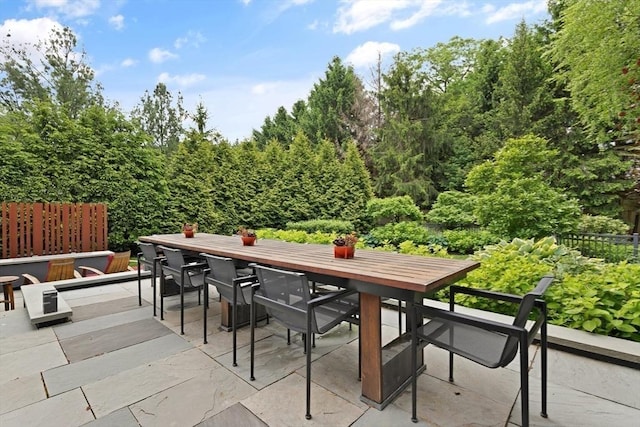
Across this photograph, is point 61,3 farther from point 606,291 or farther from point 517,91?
point 517,91

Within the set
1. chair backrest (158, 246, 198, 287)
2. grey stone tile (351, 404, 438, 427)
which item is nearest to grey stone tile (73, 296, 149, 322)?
chair backrest (158, 246, 198, 287)

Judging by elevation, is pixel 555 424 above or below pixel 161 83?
below

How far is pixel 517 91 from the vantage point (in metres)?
12.3

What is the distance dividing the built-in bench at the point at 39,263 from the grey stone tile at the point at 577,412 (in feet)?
21.5

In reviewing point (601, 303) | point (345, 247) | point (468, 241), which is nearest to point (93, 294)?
point (345, 247)

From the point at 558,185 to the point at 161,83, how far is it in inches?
718

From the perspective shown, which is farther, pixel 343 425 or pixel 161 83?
pixel 161 83

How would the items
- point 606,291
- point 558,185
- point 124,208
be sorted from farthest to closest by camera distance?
point 558,185, point 124,208, point 606,291

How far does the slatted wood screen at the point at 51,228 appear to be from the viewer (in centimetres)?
488

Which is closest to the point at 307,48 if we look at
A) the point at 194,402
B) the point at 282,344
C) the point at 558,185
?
the point at 282,344

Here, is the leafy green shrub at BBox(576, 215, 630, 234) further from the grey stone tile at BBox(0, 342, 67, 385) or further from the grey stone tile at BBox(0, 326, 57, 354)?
the grey stone tile at BBox(0, 326, 57, 354)

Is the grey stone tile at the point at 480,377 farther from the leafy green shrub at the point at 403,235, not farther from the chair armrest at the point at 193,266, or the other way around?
the leafy green shrub at the point at 403,235

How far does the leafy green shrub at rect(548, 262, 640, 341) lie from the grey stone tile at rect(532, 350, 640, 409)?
1.12ft

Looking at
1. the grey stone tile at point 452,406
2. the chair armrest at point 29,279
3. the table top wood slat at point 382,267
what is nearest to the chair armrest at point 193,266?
the table top wood slat at point 382,267
